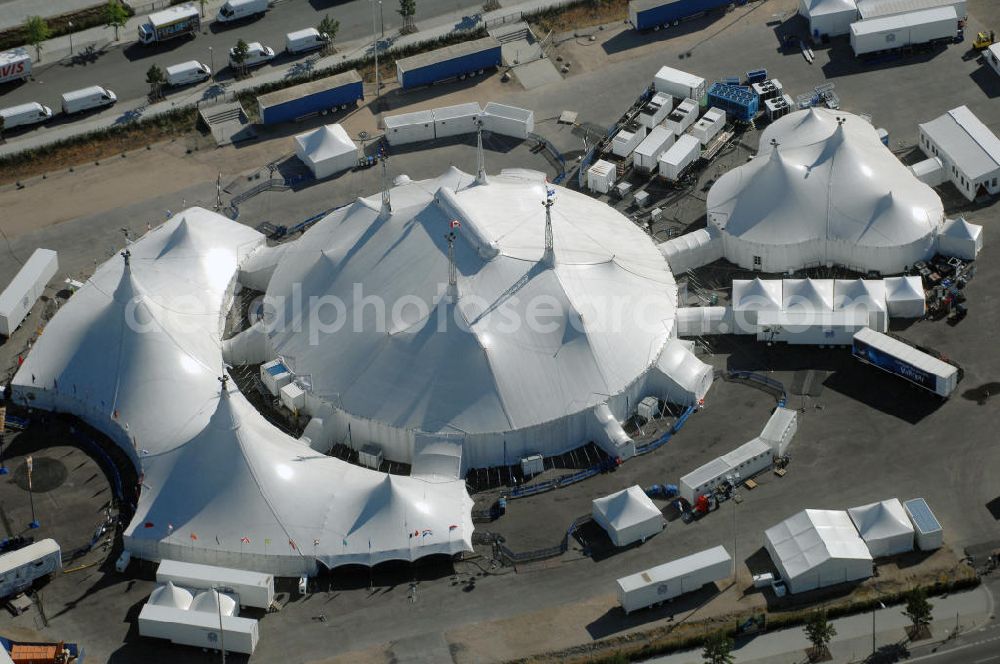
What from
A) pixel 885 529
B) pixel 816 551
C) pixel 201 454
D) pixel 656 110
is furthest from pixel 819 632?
pixel 656 110

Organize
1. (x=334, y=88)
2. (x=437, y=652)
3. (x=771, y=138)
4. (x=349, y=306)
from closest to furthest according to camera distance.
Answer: (x=437, y=652), (x=349, y=306), (x=771, y=138), (x=334, y=88)

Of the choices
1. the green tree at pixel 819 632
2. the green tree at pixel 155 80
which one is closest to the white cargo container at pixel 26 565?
the green tree at pixel 819 632

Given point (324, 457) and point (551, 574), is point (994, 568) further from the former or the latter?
point (324, 457)

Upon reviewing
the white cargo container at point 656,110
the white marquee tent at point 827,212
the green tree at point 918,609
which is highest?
the white cargo container at point 656,110

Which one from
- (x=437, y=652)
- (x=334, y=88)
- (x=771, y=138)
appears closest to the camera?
(x=437, y=652)

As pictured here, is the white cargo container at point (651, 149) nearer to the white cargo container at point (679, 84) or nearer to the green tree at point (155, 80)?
the white cargo container at point (679, 84)

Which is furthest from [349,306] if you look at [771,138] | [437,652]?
[771,138]

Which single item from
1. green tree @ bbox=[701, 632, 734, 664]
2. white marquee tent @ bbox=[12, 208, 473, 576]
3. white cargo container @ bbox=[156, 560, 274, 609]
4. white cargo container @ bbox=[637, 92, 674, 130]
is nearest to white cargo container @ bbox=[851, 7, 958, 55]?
white cargo container @ bbox=[637, 92, 674, 130]

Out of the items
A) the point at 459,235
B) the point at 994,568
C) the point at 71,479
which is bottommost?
the point at 994,568
